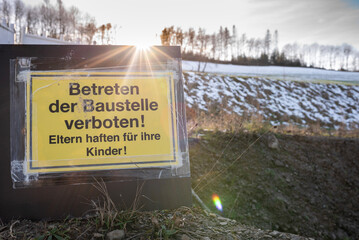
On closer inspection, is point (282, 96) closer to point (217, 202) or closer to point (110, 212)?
point (217, 202)

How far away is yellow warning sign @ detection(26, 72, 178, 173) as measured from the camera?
9.30 ft

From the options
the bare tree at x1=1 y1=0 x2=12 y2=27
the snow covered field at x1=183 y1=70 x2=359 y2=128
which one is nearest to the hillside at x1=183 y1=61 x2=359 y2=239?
the snow covered field at x1=183 y1=70 x2=359 y2=128

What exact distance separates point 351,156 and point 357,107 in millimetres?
23870

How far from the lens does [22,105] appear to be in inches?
111

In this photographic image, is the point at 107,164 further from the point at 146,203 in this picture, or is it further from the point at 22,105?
the point at 22,105

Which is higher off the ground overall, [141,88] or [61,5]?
[61,5]

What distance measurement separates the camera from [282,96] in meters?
25.7

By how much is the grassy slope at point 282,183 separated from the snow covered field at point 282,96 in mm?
Answer: 13167

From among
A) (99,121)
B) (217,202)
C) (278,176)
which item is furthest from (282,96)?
(99,121)

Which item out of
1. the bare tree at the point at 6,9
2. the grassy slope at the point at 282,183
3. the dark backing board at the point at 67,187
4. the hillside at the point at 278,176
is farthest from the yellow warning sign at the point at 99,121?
the bare tree at the point at 6,9

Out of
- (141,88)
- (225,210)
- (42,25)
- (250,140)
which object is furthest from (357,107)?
(42,25)

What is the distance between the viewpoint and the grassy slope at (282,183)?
456cm

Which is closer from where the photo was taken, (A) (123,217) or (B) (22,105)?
(A) (123,217)

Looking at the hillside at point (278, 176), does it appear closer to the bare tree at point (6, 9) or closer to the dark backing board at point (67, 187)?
the dark backing board at point (67, 187)
